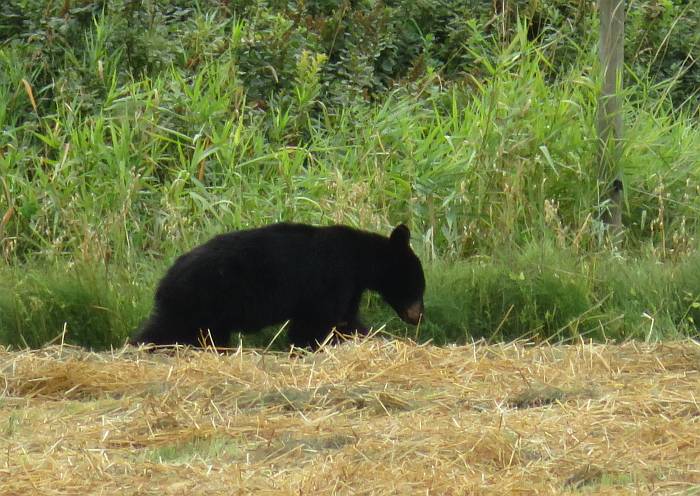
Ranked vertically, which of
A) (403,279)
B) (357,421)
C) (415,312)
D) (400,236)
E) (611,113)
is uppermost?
(611,113)

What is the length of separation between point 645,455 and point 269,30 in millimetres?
7074

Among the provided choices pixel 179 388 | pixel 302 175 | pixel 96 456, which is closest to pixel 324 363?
pixel 179 388

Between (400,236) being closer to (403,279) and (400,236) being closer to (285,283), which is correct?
(403,279)

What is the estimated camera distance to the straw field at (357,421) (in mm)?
4324

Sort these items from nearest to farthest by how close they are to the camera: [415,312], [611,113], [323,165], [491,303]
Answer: [415,312]
[491,303]
[611,113]
[323,165]

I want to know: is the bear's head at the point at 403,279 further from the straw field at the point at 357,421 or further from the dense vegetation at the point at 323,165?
the straw field at the point at 357,421

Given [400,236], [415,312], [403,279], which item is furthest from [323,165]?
[415,312]

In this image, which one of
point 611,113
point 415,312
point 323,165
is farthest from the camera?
point 323,165

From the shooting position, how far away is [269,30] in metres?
11.0

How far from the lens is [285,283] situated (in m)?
7.42

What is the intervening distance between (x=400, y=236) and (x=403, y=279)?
27 cm

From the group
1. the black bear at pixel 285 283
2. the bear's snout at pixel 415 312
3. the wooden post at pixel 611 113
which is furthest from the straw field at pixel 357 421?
the wooden post at pixel 611 113

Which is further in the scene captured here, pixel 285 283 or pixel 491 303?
pixel 491 303

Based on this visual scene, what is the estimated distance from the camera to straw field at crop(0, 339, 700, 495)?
14.2ft
